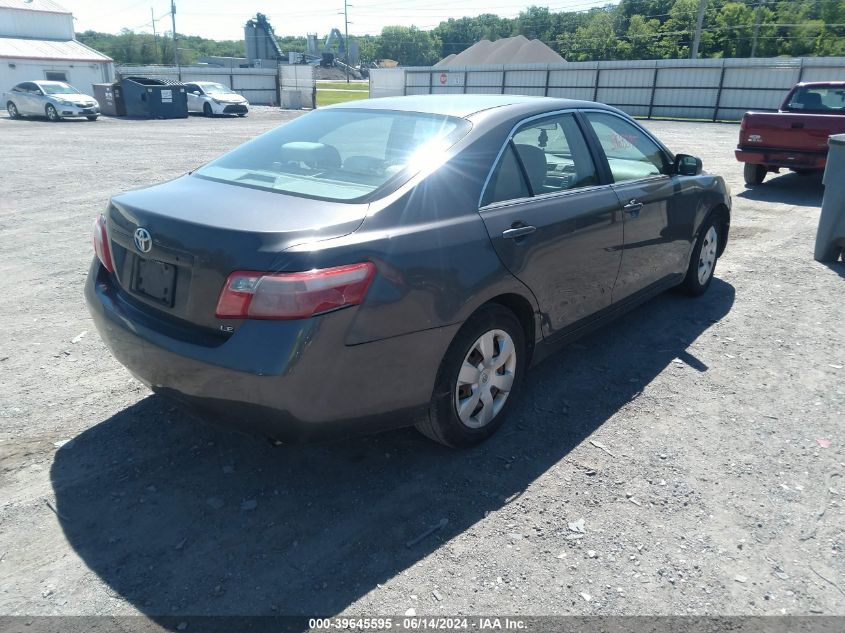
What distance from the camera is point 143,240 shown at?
2.89 meters

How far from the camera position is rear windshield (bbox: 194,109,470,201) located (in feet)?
10.4

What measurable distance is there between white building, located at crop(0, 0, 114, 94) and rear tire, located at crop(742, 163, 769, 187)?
4727 cm

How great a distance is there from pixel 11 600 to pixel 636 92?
111ft

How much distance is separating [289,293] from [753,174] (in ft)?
38.0

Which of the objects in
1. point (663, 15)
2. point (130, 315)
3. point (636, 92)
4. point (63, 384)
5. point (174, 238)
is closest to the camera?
point (174, 238)

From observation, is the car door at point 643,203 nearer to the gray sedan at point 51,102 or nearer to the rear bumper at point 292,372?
the rear bumper at point 292,372

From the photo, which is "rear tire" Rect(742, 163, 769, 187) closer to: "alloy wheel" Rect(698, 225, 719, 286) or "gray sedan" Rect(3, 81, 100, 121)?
"alloy wheel" Rect(698, 225, 719, 286)

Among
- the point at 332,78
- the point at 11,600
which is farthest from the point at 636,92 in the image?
the point at 332,78

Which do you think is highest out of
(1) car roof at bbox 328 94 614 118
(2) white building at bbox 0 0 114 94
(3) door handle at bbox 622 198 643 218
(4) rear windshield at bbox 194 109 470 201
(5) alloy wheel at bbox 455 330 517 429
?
(2) white building at bbox 0 0 114 94

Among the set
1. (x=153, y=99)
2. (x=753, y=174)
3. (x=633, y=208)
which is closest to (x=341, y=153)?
(x=633, y=208)

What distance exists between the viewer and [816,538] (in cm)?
284

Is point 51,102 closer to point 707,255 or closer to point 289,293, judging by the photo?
point 707,255

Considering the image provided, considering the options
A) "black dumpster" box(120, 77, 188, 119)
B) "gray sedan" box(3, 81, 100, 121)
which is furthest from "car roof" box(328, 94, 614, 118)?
"black dumpster" box(120, 77, 188, 119)

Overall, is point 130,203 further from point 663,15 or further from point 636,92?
point 663,15
